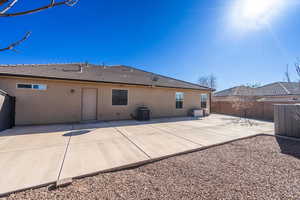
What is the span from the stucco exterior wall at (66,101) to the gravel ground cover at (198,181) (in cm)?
640

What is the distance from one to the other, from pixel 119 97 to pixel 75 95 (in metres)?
2.74

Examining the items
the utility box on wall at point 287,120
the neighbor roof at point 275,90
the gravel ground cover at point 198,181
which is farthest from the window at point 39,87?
the neighbor roof at point 275,90

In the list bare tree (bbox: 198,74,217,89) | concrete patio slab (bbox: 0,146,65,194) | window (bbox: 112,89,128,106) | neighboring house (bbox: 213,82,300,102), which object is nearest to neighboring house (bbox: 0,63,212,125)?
window (bbox: 112,89,128,106)

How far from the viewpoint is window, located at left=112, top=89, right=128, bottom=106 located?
8.74 metres

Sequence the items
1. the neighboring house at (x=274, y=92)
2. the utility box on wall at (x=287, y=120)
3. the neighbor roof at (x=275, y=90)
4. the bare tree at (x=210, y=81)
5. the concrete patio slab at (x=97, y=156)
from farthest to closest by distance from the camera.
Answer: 1. the bare tree at (x=210, y=81)
2. the neighbor roof at (x=275, y=90)
3. the neighboring house at (x=274, y=92)
4. the utility box on wall at (x=287, y=120)
5. the concrete patio slab at (x=97, y=156)

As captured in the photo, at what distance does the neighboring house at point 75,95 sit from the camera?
258 inches

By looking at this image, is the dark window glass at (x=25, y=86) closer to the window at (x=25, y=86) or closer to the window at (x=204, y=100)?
the window at (x=25, y=86)

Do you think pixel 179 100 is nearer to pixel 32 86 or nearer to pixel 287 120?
pixel 287 120

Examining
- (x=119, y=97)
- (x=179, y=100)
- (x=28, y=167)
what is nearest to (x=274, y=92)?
(x=179, y=100)

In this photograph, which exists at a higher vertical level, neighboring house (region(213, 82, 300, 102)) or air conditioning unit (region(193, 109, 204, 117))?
neighboring house (region(213, 82, 300, 102))

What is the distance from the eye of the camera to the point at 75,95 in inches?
302

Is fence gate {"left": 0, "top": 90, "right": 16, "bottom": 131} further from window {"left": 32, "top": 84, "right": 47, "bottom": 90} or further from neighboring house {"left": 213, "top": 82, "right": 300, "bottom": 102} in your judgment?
neighboring house {"left": 213, "top": 82, "right": 300, "bottom": 102}

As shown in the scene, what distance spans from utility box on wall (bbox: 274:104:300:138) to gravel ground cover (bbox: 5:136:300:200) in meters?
2.35

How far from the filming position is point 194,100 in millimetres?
12125
